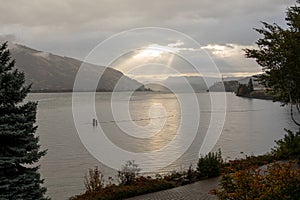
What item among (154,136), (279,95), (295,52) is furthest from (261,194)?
(154,136)

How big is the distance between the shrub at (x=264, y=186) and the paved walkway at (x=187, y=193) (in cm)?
383

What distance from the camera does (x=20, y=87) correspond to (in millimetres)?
7840

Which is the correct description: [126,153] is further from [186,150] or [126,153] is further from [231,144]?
[231,144]

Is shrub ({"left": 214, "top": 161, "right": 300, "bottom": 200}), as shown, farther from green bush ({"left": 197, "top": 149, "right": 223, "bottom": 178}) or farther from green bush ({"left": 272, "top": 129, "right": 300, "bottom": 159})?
green bush ({"left": 272, "top": 129, "right": 300, "bottom": 159})

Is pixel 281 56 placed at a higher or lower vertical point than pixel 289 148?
A: higher

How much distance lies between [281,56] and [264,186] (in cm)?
702

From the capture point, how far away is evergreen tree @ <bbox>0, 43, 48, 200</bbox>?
7523 mm

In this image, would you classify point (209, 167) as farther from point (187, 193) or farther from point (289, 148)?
point (289, 148)

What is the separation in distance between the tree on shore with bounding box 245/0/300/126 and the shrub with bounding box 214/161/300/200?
234 inches

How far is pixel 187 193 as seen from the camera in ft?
35.4

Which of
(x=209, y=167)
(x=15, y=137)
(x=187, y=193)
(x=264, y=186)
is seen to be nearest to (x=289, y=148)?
(x=209, y=167)

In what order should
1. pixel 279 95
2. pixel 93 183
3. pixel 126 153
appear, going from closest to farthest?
1. pixel 93 183
2. pixel 279 95
3. pixel 126 153

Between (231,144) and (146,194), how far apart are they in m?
23.4

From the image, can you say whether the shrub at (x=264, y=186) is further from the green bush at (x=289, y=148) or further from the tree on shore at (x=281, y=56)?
the green bush at (x=289, y=148)
